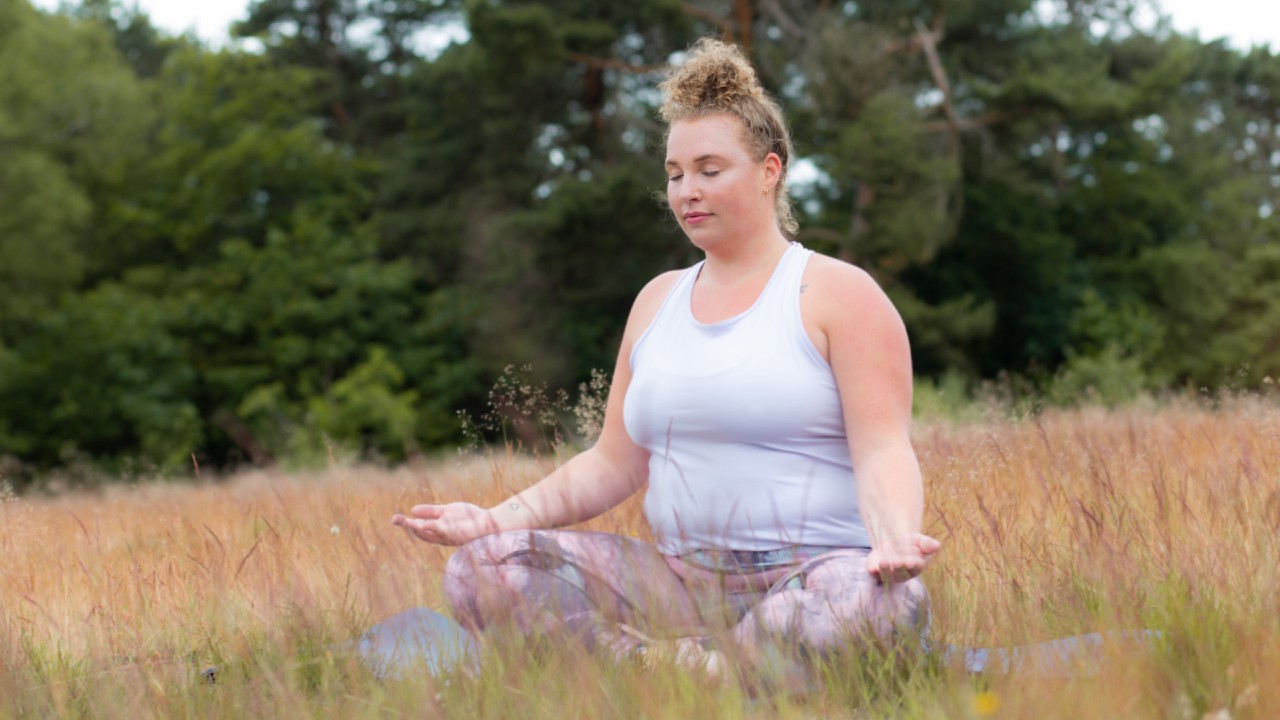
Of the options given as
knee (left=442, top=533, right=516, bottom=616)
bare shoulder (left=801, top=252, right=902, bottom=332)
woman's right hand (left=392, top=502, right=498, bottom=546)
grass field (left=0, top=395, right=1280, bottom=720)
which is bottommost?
grass field (left=0, top=395, right=1280, bottom=720)

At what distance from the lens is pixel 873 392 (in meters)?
2.56

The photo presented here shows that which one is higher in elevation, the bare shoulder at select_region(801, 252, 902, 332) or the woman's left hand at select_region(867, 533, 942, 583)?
the bare shoulder at select_region(801, 252, 902, 332)

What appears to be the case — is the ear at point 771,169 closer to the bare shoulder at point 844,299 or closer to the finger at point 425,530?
the bare shoulder at point 844,299

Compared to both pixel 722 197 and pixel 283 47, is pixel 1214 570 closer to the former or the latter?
pixel 722 197

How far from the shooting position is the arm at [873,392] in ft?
8.04

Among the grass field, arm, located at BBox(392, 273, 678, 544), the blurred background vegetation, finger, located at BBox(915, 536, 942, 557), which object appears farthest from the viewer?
the blurred background vegetation

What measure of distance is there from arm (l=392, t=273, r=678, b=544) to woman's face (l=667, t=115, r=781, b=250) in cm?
27

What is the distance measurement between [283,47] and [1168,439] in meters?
27.2

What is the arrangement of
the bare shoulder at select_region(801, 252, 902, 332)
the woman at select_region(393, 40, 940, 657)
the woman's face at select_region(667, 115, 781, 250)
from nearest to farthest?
1. the woman at select_region(393, 40, 940, 657)
2. the bare shoulder at select_region(801, 252, 902, 332)
3. the woman's face at select_region(667, 115, 781, 250)

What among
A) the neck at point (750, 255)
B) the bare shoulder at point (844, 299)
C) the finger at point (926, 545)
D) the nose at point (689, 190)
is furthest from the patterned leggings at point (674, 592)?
the nose at point (689, 190)

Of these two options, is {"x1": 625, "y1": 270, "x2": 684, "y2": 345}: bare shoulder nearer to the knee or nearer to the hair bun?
the hair bun

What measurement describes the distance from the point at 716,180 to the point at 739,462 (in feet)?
2.09

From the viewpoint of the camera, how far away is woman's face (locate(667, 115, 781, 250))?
2.79 m

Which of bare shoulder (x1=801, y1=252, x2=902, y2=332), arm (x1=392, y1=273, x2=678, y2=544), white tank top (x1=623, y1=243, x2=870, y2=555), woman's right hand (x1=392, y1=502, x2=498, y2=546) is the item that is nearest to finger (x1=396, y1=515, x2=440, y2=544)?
woman's right hand (x1=392, y1=502, x2=498, y2=546)
